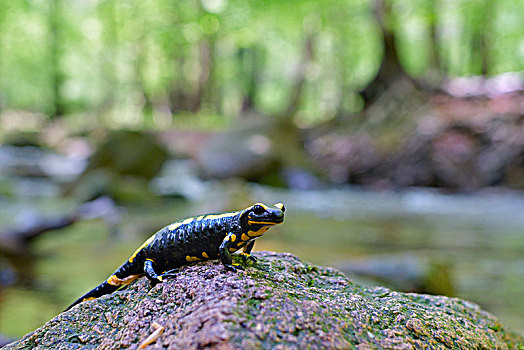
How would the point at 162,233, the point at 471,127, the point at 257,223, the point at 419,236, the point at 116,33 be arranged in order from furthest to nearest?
the point at 116,33 < the point at 471,127 < the point at 419,236 < the point at 162,233 < the point at 257,223

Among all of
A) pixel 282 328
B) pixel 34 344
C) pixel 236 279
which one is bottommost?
pixel 34 344

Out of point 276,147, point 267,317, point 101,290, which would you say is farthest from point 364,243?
point 276,147

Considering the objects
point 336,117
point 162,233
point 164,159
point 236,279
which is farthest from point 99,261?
point 336,117

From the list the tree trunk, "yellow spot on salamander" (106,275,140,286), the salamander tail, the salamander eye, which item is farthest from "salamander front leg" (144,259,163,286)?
the tree trunk

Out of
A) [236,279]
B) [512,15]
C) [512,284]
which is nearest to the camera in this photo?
[236,279]

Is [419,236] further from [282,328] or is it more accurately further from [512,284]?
[282,328]

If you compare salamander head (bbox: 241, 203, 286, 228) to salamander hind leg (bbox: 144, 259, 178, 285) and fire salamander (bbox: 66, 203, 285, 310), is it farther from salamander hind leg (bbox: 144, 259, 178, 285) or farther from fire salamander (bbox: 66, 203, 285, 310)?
salamander hind leg (bbox: 144, 259, 178, 285)

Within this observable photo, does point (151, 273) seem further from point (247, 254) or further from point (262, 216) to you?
point (262, 216)
